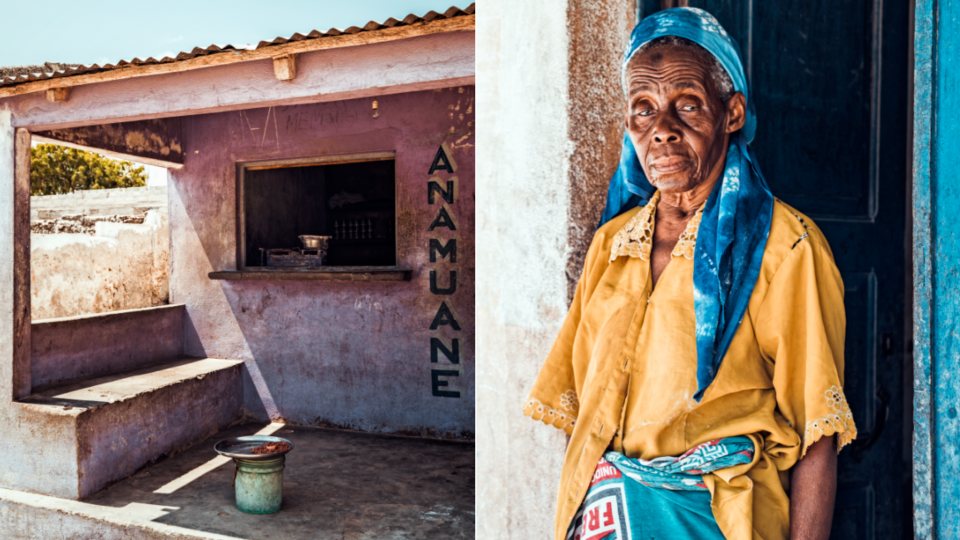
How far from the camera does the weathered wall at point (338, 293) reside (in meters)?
5.57

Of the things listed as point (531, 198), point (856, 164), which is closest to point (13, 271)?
point (531, 198)

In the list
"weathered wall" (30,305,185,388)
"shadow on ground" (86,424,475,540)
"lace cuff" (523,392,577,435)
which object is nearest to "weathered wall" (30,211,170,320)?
"weathered wall" (30,305,185,388)

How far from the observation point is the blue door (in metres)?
1.61

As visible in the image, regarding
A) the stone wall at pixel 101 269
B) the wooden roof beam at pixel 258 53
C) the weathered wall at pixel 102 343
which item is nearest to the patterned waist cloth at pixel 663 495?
the wooden roof beam at pixel 258 53

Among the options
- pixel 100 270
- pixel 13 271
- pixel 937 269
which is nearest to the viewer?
pixel 937 269

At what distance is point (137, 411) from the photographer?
16.0 ft

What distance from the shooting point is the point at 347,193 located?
25.4ft

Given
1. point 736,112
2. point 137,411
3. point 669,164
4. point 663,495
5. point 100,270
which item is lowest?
point 137,411

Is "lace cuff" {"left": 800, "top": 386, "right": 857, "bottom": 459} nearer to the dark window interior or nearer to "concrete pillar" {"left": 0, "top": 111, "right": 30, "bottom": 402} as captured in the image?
"concrete pillar" {"left": 0, "top": 111, "right": 30, "bottom": 402}

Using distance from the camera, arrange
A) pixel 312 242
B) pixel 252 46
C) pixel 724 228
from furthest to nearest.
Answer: pixel 312 242
pixel 252 46
pixel 724 228

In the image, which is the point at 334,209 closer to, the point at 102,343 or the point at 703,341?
the point at 102,343

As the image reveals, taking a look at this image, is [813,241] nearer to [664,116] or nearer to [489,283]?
[664,116]

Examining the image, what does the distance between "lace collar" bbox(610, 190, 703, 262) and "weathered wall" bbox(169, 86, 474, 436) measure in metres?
4.24

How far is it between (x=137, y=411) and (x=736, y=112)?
5.21m
